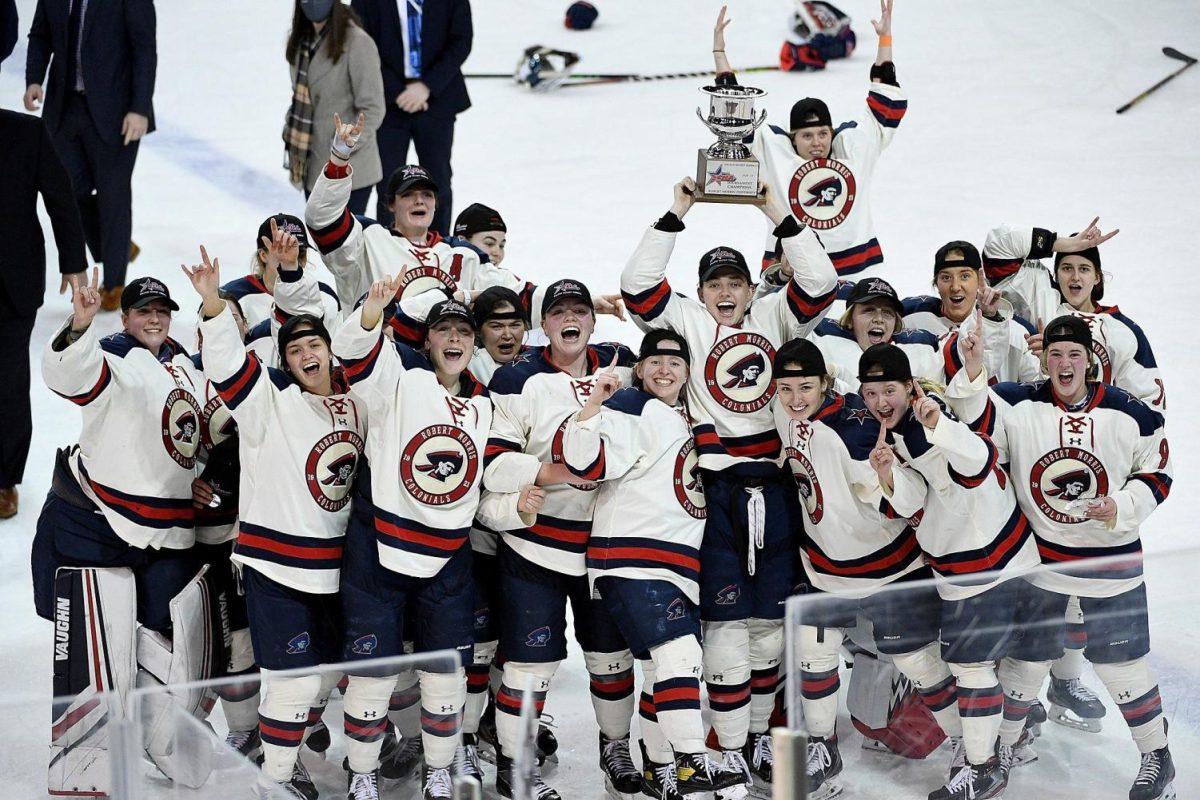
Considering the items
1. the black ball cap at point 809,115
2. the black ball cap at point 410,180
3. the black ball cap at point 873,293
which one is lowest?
the black ball cap at point 873,293

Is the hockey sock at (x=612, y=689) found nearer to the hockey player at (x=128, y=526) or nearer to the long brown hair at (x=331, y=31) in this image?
the hockey player at (x=128, y=526)

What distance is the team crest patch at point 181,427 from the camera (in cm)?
385

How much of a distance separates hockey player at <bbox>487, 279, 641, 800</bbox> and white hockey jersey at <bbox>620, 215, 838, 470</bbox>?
229mm

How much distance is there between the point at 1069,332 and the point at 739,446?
83cm

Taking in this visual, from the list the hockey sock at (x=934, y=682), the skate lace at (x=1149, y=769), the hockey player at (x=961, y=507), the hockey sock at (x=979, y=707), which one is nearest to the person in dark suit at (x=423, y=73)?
the hockey player at (x=961, y=507)

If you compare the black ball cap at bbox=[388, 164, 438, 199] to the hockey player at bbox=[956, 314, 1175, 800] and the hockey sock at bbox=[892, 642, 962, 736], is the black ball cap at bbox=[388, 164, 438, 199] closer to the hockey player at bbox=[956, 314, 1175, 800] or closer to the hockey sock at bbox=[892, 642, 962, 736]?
the hockey player at bbox=[956, 314, 1175, 800]

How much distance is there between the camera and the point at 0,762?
9.55ft

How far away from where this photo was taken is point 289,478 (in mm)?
3682

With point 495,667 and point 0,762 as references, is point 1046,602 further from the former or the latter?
point 0,762

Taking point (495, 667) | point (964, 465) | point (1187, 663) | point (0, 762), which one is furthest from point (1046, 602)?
point (0, 762)

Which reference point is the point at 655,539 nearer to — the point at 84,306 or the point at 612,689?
the point at 612,689

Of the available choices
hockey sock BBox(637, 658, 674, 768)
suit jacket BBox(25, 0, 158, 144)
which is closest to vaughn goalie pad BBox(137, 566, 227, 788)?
hockey sock BBox(637, 658, 674, 768)

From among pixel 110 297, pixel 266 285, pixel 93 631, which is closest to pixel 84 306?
pixel 93 631

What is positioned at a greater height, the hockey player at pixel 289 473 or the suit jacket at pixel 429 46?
the suit jacket at pixel 429 46
